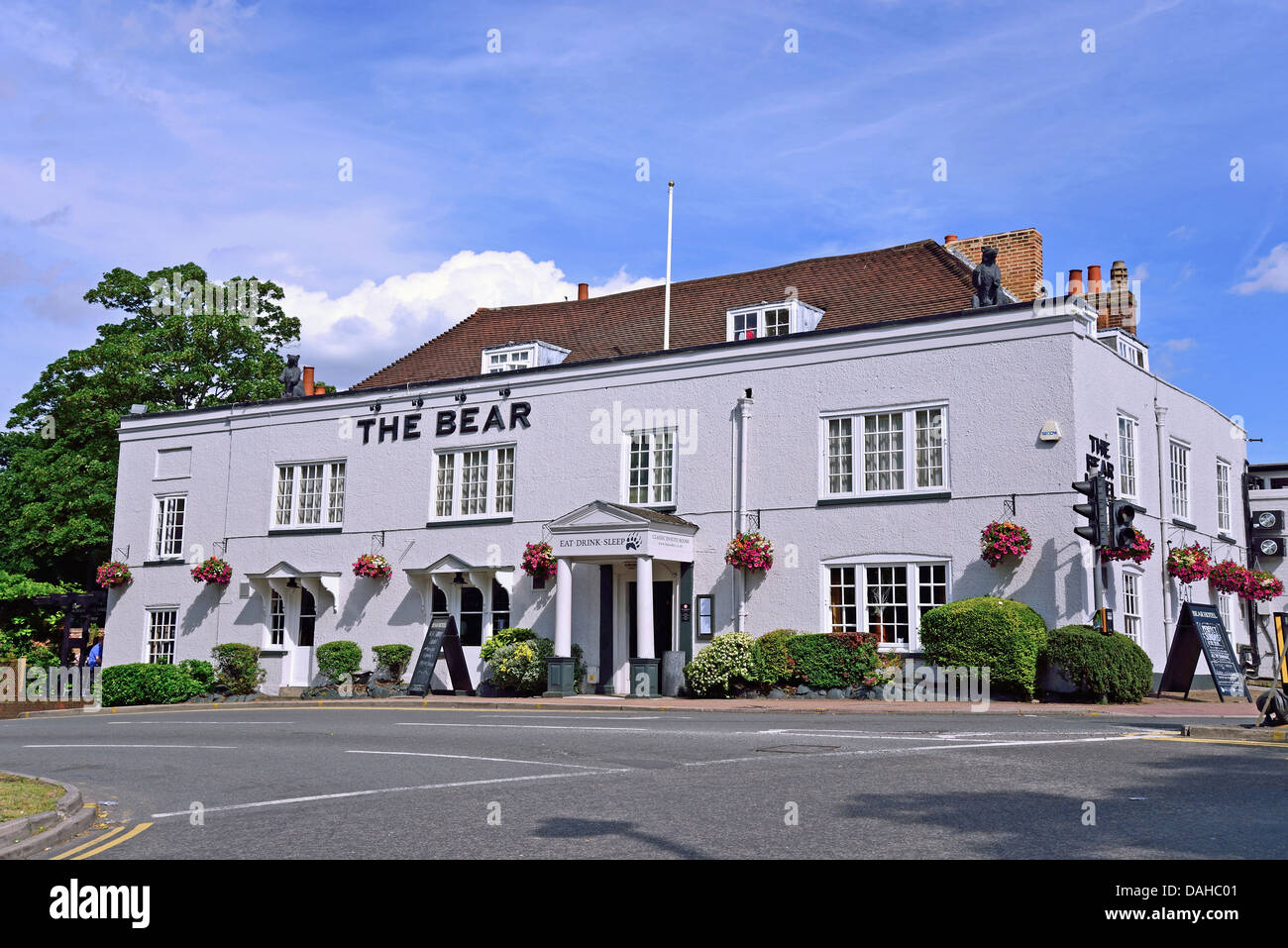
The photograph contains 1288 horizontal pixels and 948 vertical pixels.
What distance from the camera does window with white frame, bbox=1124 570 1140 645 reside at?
22719mm

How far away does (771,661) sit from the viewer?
22.7 m

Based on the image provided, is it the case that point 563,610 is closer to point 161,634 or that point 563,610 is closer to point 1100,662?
point 1100,662

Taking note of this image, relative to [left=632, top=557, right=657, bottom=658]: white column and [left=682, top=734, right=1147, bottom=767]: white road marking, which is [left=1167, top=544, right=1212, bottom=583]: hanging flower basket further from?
[left=682, top=734, right=1147, bottom=767]: white road marking

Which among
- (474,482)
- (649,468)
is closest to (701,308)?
(649,468)

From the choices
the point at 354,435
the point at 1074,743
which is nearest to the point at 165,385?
the point at 354,435

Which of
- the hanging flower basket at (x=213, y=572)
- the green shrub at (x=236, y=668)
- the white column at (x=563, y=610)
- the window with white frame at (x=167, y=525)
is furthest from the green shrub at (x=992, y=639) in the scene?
the window with white frame at (x=167, y=525)

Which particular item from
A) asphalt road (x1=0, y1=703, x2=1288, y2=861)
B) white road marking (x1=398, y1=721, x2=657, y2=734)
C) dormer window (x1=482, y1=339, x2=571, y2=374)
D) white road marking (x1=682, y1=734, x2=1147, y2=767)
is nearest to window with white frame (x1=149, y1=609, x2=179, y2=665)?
dormer window (x1=482, y1=339, x2=571, y2=374)

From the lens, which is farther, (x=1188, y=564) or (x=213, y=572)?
(x=213, y=572)

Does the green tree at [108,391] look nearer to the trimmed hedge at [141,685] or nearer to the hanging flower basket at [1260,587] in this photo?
the trimmed hedge at [141,685]

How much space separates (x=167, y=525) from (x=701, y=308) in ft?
53.1

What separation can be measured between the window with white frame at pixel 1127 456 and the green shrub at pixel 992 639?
13.7ft

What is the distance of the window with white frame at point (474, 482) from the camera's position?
2814 centimetres
